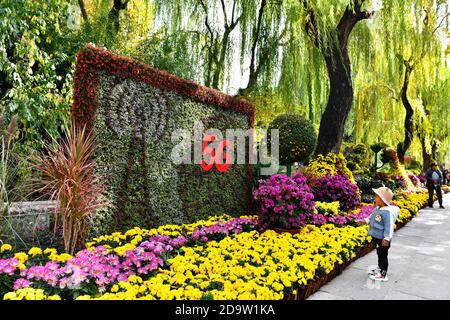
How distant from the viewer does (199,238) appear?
411 cm

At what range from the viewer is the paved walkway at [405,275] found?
3.06m

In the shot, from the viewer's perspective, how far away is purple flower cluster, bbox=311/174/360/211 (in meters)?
6.86

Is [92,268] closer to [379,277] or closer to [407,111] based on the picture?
[379,277]

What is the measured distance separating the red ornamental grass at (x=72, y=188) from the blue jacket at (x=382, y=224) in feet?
9.14

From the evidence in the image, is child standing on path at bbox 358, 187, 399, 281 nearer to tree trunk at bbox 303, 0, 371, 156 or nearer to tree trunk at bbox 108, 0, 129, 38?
tree trunk at bbox 303, 0, 371, 156

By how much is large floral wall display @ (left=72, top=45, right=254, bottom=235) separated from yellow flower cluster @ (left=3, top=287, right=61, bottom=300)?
1510mm

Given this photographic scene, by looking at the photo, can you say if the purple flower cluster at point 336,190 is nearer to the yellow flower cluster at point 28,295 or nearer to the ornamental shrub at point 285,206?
the ornamental shrub at point 285,206

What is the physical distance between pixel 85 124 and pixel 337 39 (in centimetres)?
625

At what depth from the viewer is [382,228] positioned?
11.5ft

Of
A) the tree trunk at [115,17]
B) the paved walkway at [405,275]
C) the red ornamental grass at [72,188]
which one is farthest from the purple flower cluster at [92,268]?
the tree trunk at [115,17]

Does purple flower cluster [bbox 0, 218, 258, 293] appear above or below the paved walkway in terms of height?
above

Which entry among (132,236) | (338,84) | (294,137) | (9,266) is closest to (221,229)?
(132,236)

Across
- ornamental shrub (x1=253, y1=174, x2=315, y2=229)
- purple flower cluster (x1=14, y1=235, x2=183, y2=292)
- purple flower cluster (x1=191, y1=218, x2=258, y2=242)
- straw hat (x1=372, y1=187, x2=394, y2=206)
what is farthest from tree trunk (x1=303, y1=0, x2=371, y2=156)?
purple flower cluster (x1=14, y1=235, x2=183, y2=292)
